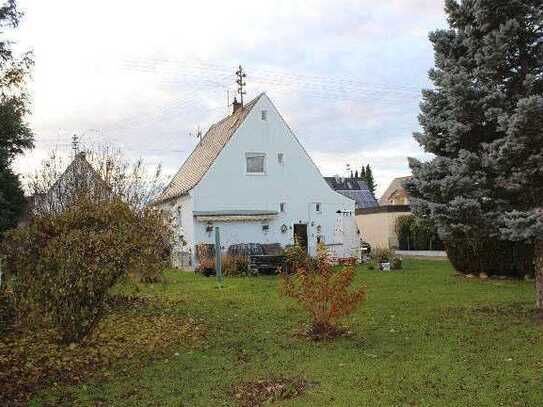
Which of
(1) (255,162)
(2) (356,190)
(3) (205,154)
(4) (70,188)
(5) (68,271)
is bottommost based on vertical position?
(5) (68,271)

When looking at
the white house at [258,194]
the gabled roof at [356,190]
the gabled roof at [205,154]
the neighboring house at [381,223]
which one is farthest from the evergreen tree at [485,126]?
the gabled roof at [356,190]

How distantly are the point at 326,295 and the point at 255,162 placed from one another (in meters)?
19.2

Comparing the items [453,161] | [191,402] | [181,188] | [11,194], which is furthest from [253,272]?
[191,402]

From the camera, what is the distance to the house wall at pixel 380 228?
119 ft

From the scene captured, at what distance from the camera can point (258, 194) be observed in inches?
1060

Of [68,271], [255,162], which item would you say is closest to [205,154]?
[255,162]

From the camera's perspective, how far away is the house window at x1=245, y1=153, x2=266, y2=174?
27.0 m

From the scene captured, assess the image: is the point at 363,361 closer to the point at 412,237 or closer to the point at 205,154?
the point at 205,154

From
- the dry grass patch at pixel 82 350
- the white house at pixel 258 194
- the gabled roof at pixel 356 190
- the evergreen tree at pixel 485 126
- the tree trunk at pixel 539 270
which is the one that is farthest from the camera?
the gabled roof at pixel 356 190

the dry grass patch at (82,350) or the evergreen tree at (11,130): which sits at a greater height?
the evergreen tree at (11,130)

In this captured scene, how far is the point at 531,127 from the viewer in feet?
29.9

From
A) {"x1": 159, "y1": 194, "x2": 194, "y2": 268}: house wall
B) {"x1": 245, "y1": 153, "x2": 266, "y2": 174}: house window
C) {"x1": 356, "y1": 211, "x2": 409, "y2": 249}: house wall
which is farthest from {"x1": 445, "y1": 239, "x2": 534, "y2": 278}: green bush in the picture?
{"x1": 356, "y1": 211, "x2": 409, "y2": 249}: house wall

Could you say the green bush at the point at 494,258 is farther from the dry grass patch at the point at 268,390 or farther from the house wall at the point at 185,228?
the house wall at the point at 185,228

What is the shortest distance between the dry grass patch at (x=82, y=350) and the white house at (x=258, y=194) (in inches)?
594
